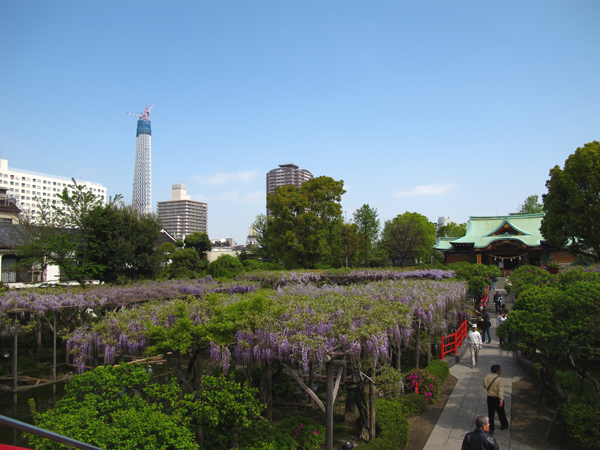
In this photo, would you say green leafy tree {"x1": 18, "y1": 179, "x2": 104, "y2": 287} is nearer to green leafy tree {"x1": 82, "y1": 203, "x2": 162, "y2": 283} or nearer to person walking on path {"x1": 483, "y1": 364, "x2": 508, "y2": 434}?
green leafy tree {"x1": 82, "y1": 203, "x2": 162, "y2": 283}

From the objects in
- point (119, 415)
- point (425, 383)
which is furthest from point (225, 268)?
point (119, 415)

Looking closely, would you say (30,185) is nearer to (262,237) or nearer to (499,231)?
(262,237)

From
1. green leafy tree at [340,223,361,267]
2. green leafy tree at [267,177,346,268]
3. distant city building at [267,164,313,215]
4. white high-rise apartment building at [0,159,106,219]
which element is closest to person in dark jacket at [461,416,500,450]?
green leafy tree at [267,177,346,268]

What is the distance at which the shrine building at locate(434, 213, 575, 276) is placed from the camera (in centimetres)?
4050

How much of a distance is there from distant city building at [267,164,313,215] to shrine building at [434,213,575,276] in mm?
112019

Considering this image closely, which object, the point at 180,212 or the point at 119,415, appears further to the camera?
the point at 180,212

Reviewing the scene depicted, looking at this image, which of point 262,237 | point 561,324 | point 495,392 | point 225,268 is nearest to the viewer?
point 561,324

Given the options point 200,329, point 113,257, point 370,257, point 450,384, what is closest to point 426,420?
point 450,384

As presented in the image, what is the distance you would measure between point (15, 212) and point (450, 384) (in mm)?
38123

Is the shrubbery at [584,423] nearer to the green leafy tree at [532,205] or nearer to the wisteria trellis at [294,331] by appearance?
the wisteria trellis at [294,331]

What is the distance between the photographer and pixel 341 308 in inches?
381

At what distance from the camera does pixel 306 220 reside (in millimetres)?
37469

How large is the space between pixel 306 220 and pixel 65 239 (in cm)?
2100

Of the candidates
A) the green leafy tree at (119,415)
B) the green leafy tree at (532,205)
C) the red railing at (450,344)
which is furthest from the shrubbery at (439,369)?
the green leafy tree at (532,205)
